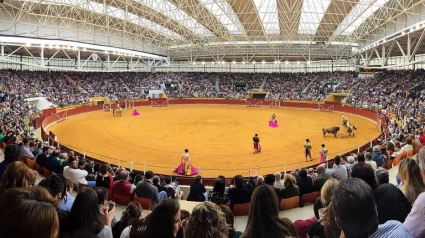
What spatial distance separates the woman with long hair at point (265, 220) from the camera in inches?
134

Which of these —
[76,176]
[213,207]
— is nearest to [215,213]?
[213,207]

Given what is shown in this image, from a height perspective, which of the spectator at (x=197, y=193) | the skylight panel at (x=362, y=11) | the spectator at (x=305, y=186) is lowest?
the spectator at (x=197, y=193)

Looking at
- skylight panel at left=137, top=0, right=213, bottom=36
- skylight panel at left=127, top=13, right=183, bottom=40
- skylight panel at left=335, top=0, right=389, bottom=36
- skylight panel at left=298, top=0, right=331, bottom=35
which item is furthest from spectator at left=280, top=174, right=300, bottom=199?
skylight panel at left=127, top=13, right=183, bottom=40

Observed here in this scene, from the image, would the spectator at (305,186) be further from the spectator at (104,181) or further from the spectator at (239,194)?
the spectator at (104,181)

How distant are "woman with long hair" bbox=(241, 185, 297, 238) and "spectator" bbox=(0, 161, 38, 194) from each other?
129 inches

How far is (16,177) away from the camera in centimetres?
459

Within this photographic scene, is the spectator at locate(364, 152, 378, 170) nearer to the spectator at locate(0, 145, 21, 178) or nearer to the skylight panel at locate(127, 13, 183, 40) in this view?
the spectator at locate(0, 145, 21, 178)

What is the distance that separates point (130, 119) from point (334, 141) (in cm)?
2332

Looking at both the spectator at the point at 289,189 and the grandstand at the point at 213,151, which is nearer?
the grandstand at the point at 213,151

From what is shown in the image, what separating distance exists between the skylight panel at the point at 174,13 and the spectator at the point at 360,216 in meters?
36.1

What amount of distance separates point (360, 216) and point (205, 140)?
24.0m

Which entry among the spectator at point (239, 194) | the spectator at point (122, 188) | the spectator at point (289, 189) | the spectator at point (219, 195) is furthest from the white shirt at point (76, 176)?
the spectator at point (289, 189)

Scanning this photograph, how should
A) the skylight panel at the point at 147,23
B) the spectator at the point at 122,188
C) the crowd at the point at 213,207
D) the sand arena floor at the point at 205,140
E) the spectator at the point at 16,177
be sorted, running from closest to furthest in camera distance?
the crowd at the point at 213,207 → the spectator at the point at 16,177 → the spectator at the point at 122,188 → the sand arena floor at the point at 205,140 → the skylight panel at the point at 147,23

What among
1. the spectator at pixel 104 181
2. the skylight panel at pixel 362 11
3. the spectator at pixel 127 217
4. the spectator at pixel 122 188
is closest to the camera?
the spectator at pixel 127 217
